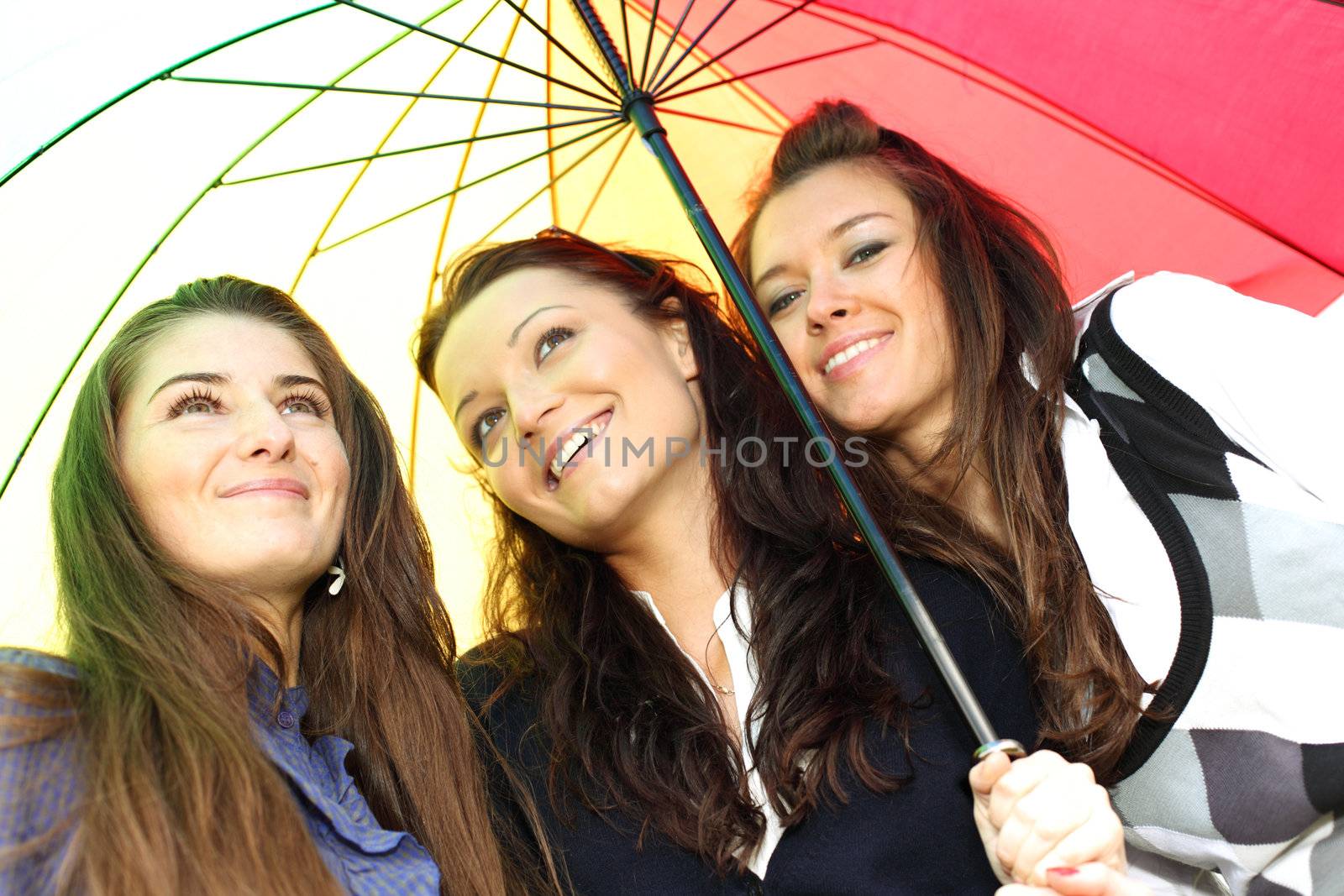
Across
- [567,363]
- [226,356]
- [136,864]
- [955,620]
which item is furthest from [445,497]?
[136,864]

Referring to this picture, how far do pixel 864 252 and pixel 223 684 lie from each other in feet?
6.10

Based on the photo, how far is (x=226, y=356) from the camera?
Result: 8.30 feet

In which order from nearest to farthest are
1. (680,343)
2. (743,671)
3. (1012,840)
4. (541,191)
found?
(1012,840), (743,671), (680,343), (541,191)

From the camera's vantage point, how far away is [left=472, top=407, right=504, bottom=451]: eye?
3.06 metres

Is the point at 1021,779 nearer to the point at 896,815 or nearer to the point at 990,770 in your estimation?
the point at 990,770

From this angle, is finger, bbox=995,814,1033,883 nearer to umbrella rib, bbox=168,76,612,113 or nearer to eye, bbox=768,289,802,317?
eye, bbox=768,289,802,317

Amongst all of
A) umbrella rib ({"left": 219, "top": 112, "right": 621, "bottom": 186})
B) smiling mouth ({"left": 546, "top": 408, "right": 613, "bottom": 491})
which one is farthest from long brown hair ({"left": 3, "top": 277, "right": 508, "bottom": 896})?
smiling mouth ({"left": 546, "top": 408, "right": 613, "bottom": 491})

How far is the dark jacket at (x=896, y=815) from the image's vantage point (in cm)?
246

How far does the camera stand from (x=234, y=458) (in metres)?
2.35

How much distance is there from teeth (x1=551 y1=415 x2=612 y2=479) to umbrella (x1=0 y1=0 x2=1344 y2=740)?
604 millimetres

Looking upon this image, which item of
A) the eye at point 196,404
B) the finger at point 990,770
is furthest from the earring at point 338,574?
the finger at point 990,770

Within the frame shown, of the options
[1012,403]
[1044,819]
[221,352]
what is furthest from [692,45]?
[1044,819]

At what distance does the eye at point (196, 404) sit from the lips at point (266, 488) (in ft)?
0.70

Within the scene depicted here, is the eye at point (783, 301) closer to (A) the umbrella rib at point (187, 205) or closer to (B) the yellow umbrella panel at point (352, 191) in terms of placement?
(B) the yellow umbrella panel at point (352, 191)
